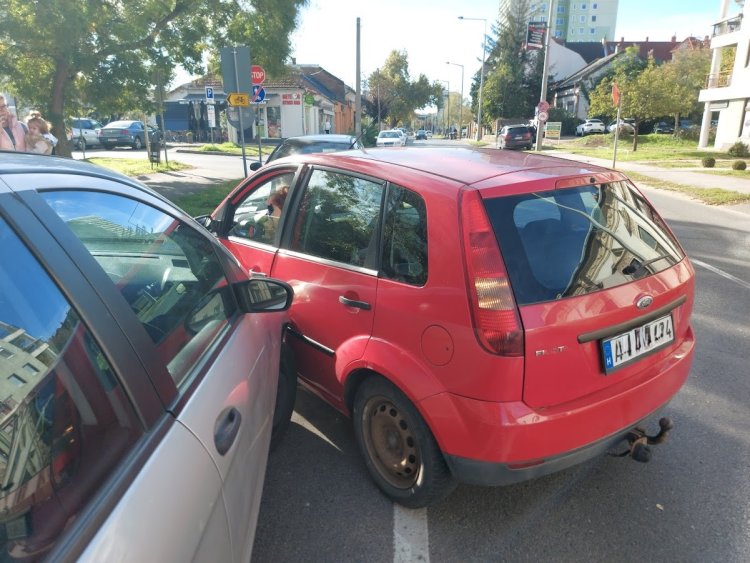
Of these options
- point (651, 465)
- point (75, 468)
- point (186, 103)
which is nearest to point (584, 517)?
point (651, 465)

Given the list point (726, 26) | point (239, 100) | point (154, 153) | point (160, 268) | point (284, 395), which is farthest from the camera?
point (726, 26)

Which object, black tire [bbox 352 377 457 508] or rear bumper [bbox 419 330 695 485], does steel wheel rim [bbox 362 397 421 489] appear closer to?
black tire [bbox 352 377 457 508]

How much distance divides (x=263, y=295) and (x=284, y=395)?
92 cm

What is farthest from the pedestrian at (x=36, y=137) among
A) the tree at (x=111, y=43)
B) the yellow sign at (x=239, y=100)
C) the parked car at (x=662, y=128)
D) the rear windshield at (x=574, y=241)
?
the parked car at (x=662, y=128)

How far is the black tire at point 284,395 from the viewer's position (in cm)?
305

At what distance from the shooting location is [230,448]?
5.32 ft

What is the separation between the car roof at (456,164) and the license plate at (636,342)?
0.80m

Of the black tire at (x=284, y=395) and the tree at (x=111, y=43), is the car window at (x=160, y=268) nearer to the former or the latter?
the black tire at (x=284, y=395)

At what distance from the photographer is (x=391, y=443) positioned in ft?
8.78

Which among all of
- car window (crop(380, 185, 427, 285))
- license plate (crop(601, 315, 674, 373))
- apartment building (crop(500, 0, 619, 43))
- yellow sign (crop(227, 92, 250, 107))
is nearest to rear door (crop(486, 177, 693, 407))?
license plate (crop(601, 315, 674, 373))

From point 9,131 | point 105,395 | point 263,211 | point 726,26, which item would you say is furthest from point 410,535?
point 726,26

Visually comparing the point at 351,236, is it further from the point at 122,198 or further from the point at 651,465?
the point at 651,465

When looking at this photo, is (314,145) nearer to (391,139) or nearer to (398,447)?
(398,447)

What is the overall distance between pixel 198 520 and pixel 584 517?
2.01 metres
